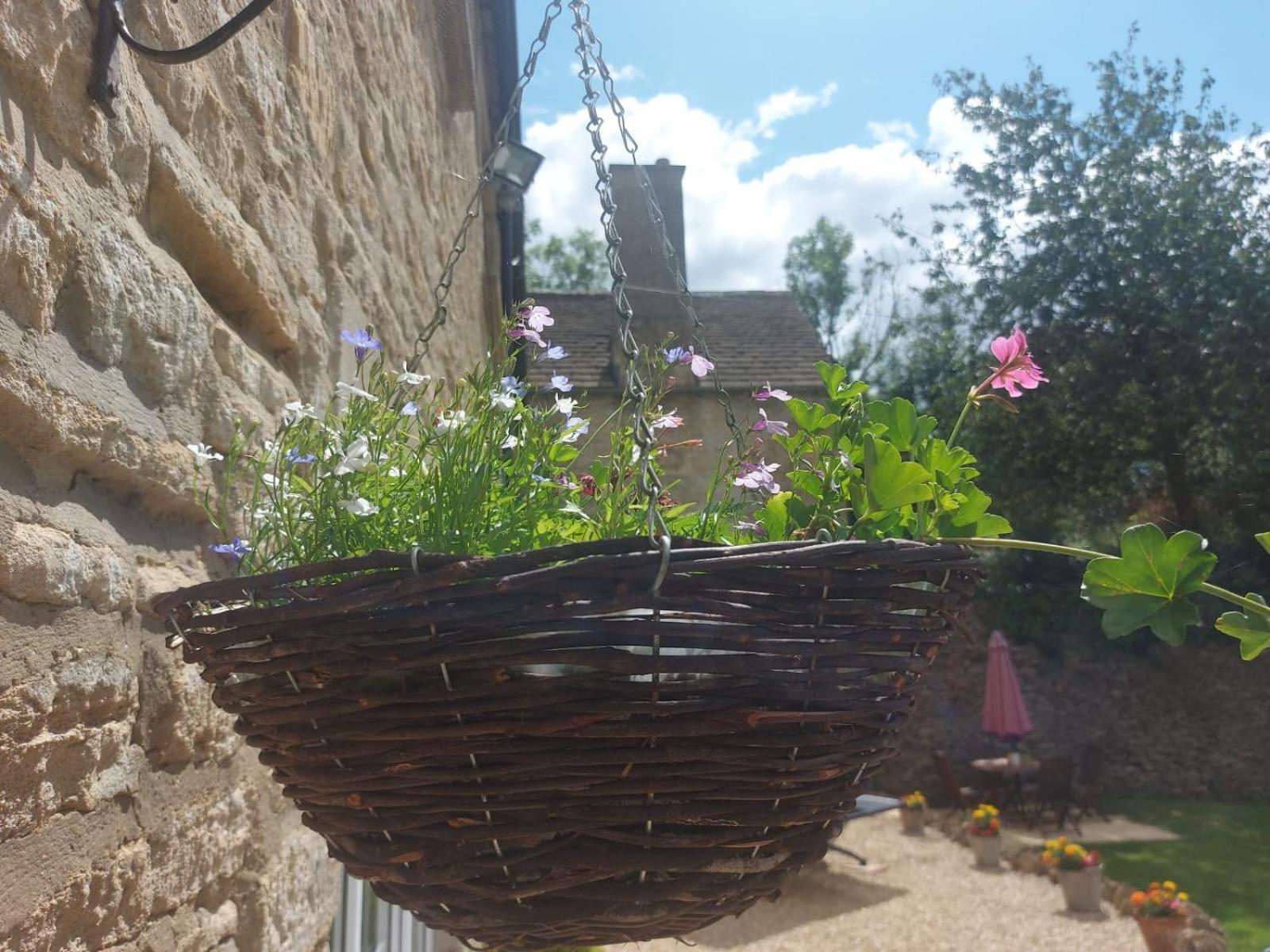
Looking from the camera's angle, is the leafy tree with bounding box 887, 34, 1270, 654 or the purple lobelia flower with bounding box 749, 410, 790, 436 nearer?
the purple lobelia flower with bounding box 749, 410, 790, 436

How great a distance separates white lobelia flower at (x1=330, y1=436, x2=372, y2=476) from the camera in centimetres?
92

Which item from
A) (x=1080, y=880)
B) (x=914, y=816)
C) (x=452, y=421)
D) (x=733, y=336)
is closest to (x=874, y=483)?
(x=452, y=421)

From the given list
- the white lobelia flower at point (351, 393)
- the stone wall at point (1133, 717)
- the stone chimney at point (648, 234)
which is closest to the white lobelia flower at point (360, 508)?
the white lobelia flower at point (351, 393)

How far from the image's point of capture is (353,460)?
92 centimetres

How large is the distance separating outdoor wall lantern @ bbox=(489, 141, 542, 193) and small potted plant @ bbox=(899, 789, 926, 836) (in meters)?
8.45

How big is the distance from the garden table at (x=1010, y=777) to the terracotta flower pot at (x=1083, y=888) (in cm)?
357

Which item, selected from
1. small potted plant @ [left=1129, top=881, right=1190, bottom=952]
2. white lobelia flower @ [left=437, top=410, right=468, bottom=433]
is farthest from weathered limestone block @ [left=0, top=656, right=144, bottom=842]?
small potted plant @ [left=1129, top=881, right=1190, bottom=952]

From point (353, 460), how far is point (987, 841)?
9.26 metres

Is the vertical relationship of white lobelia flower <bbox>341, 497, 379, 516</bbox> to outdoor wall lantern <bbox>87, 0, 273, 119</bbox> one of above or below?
below

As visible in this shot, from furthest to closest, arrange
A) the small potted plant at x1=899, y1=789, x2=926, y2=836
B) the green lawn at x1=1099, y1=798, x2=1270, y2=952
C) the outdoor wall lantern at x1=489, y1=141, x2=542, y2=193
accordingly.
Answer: the small potted plant at x1=899, y1=789, x2=926, y2=836
the green lawn at x1=1099, y1=798, x2=1270, y2=952
the outdoor wall lantern at x1=489, y1=141, x2=542, y2=193

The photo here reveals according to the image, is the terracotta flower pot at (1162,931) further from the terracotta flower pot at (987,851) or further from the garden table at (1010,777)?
the garden table at (1010,777)

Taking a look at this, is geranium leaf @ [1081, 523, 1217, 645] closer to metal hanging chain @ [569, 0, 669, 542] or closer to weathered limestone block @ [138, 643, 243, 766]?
metal hanging chain @ [569, 0, 669, 542]

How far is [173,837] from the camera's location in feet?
3.95

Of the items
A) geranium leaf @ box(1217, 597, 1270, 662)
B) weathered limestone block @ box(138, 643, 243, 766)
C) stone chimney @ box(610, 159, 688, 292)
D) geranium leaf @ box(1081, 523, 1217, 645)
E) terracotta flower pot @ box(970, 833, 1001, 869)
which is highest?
stone chimney @ box(610, 159, 688, 292)
